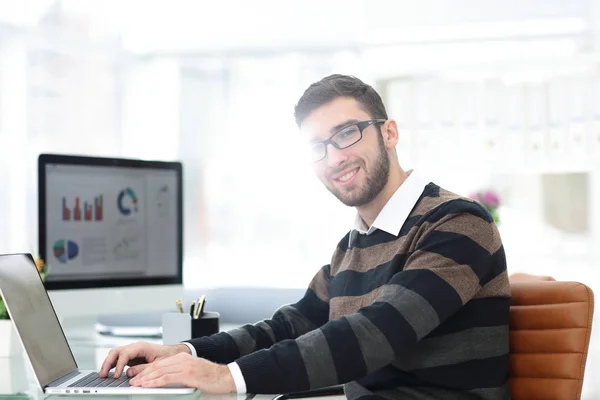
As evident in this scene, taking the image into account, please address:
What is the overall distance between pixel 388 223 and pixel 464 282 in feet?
0.96

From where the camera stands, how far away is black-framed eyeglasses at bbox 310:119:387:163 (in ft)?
6.14

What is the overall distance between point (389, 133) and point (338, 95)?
16cm

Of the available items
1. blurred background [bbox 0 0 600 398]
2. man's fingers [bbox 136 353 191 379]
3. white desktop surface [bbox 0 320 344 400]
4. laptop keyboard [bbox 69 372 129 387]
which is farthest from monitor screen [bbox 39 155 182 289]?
blurred background [bbox 0 0 600 398]

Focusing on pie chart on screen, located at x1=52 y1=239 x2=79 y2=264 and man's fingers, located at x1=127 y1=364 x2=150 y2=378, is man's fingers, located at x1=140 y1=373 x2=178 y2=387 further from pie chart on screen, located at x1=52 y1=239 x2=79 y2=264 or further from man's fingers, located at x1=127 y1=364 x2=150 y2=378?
pie chart on screen, located at x1=52 y1=239 x2=79 y2=264

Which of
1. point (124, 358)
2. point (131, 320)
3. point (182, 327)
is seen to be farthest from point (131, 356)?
point (131, 320)

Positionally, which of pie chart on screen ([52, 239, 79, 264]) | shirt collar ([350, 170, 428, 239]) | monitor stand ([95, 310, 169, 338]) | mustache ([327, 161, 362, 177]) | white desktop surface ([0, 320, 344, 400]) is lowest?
monitor stand ([95, 310, 169, 338])

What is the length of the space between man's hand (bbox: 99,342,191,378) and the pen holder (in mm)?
383

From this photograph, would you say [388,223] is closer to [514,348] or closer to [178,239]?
[514,348]

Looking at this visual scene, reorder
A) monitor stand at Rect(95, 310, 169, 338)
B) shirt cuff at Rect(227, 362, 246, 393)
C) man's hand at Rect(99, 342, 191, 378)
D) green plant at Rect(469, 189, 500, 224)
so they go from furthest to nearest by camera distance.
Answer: green plant at Rect(469, 189, 500, 224) → monitor stand at Rect(95, 310, 169, 338) → man's hand at Rect(99, 342, 191, 378) → shirt cuff at Rect(227, 362, 246, 393)

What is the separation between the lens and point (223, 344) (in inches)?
73.8

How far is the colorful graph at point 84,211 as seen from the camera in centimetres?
248

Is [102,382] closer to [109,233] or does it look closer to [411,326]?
[411,326]

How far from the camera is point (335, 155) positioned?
187cm

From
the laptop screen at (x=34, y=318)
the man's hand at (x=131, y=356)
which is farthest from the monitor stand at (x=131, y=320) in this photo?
the man's hand at (x=131, y=356)
